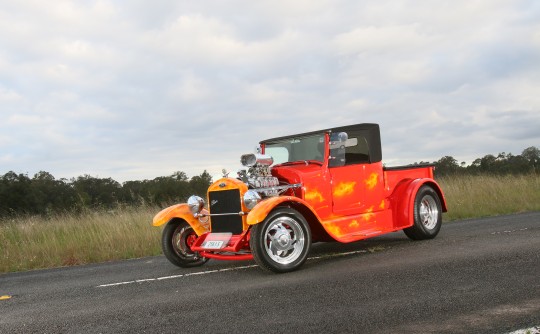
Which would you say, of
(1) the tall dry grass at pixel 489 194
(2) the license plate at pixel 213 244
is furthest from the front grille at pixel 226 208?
(1) the tall dry grass at pixel 489 194

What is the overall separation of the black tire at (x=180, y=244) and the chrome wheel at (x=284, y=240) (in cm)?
177

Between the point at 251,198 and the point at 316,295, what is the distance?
1.94 metres

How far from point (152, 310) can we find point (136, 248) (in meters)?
5.96

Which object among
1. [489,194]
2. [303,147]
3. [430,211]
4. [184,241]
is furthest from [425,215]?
[489,194]

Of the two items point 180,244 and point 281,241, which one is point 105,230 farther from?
point 281,241

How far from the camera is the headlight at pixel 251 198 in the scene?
6.59 metres

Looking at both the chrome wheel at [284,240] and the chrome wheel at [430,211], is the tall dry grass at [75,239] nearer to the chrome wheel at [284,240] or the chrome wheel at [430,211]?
the chrome wheel at [284,240]

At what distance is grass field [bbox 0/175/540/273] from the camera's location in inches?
404

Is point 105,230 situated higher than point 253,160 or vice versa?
point 253,160

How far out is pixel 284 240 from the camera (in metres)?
6.43

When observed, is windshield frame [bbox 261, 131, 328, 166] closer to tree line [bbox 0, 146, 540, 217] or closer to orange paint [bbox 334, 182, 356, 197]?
orange paint [bbox 334, 182, 356, 197]

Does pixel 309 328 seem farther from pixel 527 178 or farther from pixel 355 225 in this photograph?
pixel 527 178

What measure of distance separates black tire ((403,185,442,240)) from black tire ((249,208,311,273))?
8.54 feet

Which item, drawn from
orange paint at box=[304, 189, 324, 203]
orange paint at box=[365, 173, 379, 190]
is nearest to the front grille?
orange paint at box=[304, 189, 324, 203]
